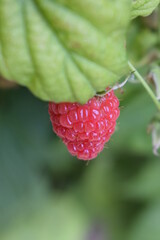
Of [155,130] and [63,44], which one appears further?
[155,130]

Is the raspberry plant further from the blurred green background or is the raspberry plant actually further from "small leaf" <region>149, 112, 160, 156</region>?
the blurred green background

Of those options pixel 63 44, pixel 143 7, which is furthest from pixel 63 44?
pixel 143 7

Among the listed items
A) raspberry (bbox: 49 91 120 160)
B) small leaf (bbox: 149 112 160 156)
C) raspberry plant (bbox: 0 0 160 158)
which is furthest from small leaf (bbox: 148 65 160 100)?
raspberry plant (bbox: 0 0 160 158)

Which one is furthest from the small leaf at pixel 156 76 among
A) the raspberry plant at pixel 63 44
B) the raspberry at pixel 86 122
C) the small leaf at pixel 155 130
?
the raspberry plant at pixel 63 44

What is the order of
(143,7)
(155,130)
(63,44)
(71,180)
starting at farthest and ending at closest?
(71,180), (155,130), (143,7), (63,44)

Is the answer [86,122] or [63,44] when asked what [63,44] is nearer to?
[63,44]

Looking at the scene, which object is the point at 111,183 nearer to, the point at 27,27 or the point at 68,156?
the point at 68,156
